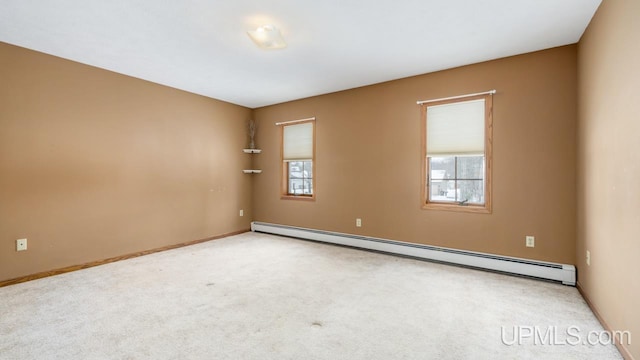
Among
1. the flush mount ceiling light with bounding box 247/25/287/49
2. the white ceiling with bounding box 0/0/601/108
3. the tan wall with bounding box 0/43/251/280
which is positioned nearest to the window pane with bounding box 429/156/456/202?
the white ceiling with bounding box 0/0/601/108

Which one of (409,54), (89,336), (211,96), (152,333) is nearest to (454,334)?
(152,333)

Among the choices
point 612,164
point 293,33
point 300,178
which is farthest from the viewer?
point 300,178

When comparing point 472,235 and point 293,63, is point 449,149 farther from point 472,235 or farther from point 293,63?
point 293,63

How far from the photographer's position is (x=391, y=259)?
12.8ft

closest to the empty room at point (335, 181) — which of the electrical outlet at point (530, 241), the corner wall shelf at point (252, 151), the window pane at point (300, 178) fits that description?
the electrical outlet at point (530, 241)

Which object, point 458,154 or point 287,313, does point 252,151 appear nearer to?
point 458,154

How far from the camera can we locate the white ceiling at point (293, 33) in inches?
95.4

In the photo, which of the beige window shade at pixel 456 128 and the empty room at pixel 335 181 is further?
the beige window shade at pixel 456 128

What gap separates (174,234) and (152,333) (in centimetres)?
277

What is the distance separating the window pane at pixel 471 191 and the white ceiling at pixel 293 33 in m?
1.49

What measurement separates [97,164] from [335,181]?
3.30 m

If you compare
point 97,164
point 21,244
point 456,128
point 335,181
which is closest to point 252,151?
point 335,181

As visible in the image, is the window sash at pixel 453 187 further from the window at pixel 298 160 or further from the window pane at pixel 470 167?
the window at pixel 298 160

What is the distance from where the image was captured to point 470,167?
3742 mm
